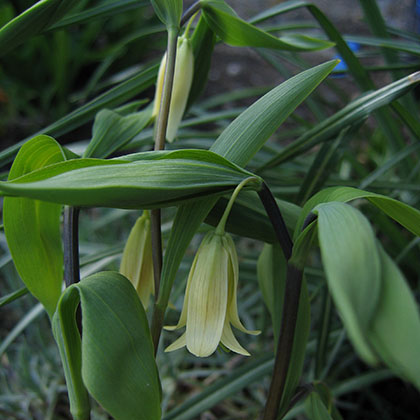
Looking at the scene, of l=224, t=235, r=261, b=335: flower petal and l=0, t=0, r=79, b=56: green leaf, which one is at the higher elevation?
l=0, t=0, r=79, b=56: green leaf

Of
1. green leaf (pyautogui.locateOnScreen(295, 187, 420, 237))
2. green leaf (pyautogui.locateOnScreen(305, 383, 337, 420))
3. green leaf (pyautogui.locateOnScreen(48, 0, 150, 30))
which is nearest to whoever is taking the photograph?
green leaf (pyautogui.locateOnScreen(295, 187, 420, 237))

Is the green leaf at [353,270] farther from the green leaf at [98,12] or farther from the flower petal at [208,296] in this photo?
the green leaf at [98,12]

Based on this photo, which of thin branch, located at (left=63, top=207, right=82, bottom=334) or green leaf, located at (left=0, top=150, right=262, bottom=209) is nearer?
green leaf, located at (left=0, top=150, right=262, bottom=209)

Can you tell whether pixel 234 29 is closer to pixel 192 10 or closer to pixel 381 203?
pixel 192 10

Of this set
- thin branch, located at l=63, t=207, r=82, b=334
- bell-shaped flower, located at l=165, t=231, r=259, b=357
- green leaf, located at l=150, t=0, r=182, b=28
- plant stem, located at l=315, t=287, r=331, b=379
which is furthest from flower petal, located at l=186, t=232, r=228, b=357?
plant stem, located at l=315, t=287, r=331, b=379

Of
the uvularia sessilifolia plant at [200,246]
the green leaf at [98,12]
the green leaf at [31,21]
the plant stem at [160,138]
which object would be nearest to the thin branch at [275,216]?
the uvularia sessilifolia plant at [200,246]

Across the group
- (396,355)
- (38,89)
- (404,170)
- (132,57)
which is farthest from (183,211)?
(132,57)

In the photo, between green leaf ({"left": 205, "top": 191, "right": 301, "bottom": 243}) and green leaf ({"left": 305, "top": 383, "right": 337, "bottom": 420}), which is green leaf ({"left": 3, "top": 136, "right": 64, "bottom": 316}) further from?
green leaf ({"left": 305, "top": 383, "right": 337, "bottom": 420})

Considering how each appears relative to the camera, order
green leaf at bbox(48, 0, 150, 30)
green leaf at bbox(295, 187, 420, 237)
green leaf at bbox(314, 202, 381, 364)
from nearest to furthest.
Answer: green leaf at bbox(314, 202, 381, 364) < green leaf at bbox(295, 187, 420, 237) < green leaf at bbox(48, 0, 150, 30)

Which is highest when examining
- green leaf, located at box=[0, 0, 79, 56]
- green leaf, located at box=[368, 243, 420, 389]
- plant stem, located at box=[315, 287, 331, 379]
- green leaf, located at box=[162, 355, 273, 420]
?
green leaf, located at box=[0, 0, 79, 56]
